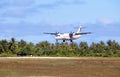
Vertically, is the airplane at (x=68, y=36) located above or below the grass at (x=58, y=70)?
above

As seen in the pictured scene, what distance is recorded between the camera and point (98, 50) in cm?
14988

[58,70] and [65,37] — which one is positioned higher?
[65,37]

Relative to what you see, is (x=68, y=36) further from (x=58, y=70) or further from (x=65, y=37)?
(x=58, y=70)

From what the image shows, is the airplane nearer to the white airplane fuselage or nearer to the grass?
the white airplane fuselage

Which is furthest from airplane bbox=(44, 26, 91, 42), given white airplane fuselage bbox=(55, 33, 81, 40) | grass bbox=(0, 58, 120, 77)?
grass bbox=(0, 58, 120, 77)

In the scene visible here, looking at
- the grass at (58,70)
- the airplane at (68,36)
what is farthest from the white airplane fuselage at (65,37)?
the grass at (58,70)

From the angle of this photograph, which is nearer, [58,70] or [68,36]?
→ [58,70]

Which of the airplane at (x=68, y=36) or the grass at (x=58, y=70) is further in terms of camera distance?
the airplane at (x=68, y=36)

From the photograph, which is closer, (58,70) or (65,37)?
(58,70)

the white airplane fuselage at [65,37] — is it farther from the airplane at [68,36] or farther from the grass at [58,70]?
the grass at [58,70]

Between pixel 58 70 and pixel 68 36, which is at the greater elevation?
pixel 68 36

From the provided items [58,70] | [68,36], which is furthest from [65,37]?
[58,70]

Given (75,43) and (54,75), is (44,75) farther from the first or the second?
(75,43)

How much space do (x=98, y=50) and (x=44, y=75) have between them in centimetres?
10876
